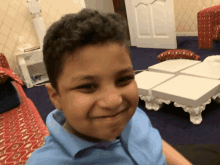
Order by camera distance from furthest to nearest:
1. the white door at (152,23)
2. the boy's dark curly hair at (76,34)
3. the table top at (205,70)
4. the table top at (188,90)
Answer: the white door at (152,23), the table top at (205,70), the table top at (188,90), the boy's dark curly hair at (76,34)

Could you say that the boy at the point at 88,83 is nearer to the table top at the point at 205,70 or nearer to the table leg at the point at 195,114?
the table leg at the point at 195,114

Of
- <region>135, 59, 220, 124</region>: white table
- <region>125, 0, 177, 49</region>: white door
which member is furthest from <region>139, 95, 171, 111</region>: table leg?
<region>125, 0, 177, 49</region>: white door

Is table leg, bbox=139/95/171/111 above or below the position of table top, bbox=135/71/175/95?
below

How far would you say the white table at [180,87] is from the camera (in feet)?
4.58

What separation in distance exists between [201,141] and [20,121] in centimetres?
112

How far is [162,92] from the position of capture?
1.54 meters

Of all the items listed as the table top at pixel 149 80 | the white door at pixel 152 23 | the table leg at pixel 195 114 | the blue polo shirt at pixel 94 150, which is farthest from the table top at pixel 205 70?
the white door at pixel 152 23

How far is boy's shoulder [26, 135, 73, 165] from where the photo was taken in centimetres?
43

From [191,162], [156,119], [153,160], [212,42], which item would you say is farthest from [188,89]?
[212,42]

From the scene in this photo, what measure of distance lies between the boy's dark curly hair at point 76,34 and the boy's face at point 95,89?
14 millimetres

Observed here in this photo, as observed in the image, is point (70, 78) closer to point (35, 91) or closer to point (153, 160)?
point (153, 160)

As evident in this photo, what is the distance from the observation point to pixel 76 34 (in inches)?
15.2

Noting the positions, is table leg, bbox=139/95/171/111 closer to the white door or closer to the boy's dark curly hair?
the boy's dark curly hair

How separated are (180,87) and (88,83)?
1.28 m
